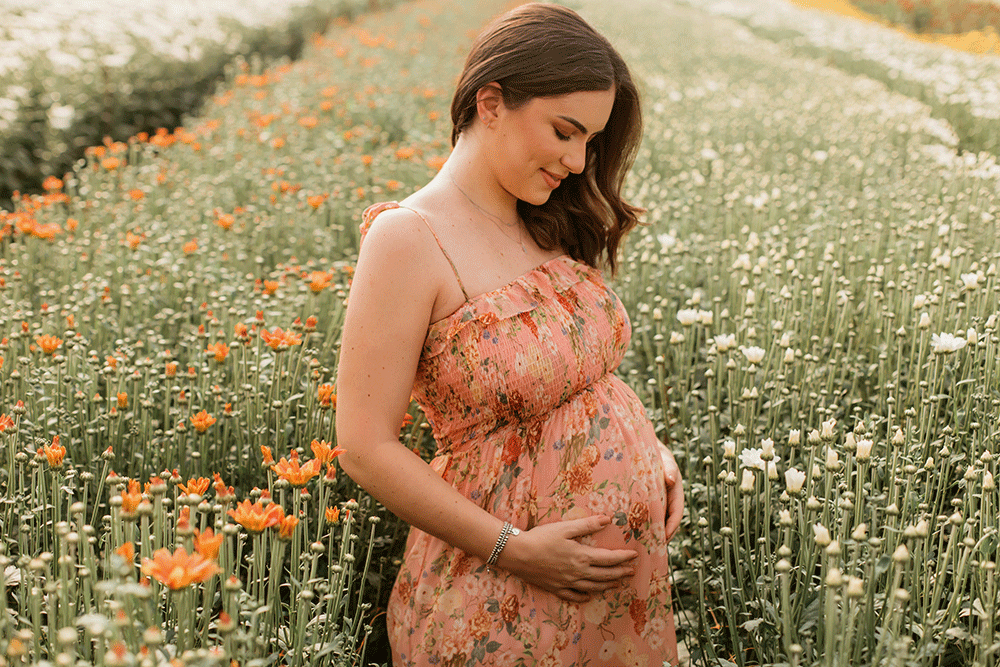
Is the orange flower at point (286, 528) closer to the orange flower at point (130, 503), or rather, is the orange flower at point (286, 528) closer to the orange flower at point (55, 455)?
the orange flower at point (130, 503)

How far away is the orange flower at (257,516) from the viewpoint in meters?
1.33

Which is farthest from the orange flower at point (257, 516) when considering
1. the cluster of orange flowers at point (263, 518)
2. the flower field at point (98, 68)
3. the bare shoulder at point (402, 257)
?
the flower field at point (98, 68)

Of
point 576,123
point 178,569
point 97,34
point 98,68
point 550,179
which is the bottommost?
point 98,68

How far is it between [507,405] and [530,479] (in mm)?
166

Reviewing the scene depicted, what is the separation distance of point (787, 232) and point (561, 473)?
7.94 ft

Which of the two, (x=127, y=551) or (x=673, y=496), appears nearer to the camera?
(x=127, y=551)

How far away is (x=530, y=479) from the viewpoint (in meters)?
1.81

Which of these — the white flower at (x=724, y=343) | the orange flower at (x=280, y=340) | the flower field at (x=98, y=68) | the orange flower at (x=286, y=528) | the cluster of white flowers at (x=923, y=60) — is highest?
the orange flower at (x=286, y=528)

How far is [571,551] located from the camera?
5.51 ft

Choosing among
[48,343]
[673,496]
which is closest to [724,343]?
[673,496]

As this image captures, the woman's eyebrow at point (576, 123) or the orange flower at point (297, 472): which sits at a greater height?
the woman's eyebrow at point (576, 123)

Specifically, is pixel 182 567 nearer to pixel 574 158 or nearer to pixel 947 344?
pixel 574 158

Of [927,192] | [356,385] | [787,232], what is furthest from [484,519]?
[927,192]

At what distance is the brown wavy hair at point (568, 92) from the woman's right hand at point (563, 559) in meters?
0.68
